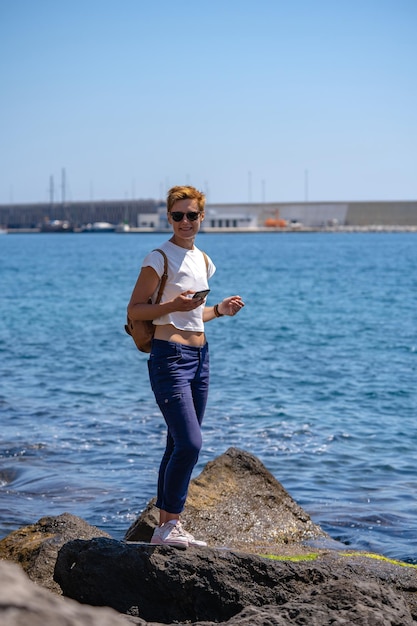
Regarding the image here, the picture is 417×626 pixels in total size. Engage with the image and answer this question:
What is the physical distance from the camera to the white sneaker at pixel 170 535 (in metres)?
5.05

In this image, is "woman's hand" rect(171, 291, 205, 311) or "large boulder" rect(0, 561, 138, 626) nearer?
A: "large boulder" rect(0, 561, 138, 626)

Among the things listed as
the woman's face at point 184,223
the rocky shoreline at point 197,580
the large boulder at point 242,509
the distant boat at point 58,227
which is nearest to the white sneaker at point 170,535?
the rocky shoreline at point 197,580

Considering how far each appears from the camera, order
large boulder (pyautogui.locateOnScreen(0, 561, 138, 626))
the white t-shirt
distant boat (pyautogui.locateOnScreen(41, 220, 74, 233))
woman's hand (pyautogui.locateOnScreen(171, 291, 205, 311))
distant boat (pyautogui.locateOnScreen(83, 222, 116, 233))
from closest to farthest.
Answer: large boulder (pyautogui.locateOnScreen(0, 561, 138, 626)), woman's hand (pyautogui.locateOnScreen(171, 291, 205, 311)), the white t-shirt, distant boat (pyautogui.locateOnScreen(83, 222, 116, 233)), distant boat (pyautogui.locateOnScreen(41, 220, 74, 233))

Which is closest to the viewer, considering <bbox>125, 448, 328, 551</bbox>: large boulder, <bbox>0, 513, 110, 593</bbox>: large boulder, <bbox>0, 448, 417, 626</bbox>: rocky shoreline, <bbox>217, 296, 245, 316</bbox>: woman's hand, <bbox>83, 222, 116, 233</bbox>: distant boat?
<bbox>0, 448, 417, 626</bbox>: rocky shoreline

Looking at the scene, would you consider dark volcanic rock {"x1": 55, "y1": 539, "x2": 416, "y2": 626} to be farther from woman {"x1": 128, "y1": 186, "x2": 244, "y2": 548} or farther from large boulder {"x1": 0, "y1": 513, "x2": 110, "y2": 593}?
large boulder {"x1": 0, "y1": 513, "x2": 110, "y2": 593}

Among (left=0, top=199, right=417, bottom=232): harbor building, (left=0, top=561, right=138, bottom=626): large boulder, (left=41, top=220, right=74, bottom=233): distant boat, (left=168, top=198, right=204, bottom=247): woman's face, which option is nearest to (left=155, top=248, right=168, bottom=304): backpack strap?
(left=168, top=198, right=204, bottom=247): woman's face

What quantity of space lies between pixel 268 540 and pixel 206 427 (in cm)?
572

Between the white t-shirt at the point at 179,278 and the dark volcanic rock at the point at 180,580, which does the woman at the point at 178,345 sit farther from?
the dark volcanic rock at the point at 180,580

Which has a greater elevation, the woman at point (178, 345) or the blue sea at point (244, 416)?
the woman at point (178, 345)

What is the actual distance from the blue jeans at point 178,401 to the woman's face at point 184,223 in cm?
56

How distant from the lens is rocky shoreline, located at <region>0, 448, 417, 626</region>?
334 cm

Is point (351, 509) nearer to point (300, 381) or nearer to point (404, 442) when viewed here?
point (404, 442)

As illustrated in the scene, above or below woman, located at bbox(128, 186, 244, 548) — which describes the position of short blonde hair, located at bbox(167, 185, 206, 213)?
above

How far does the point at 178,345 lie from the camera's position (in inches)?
198
